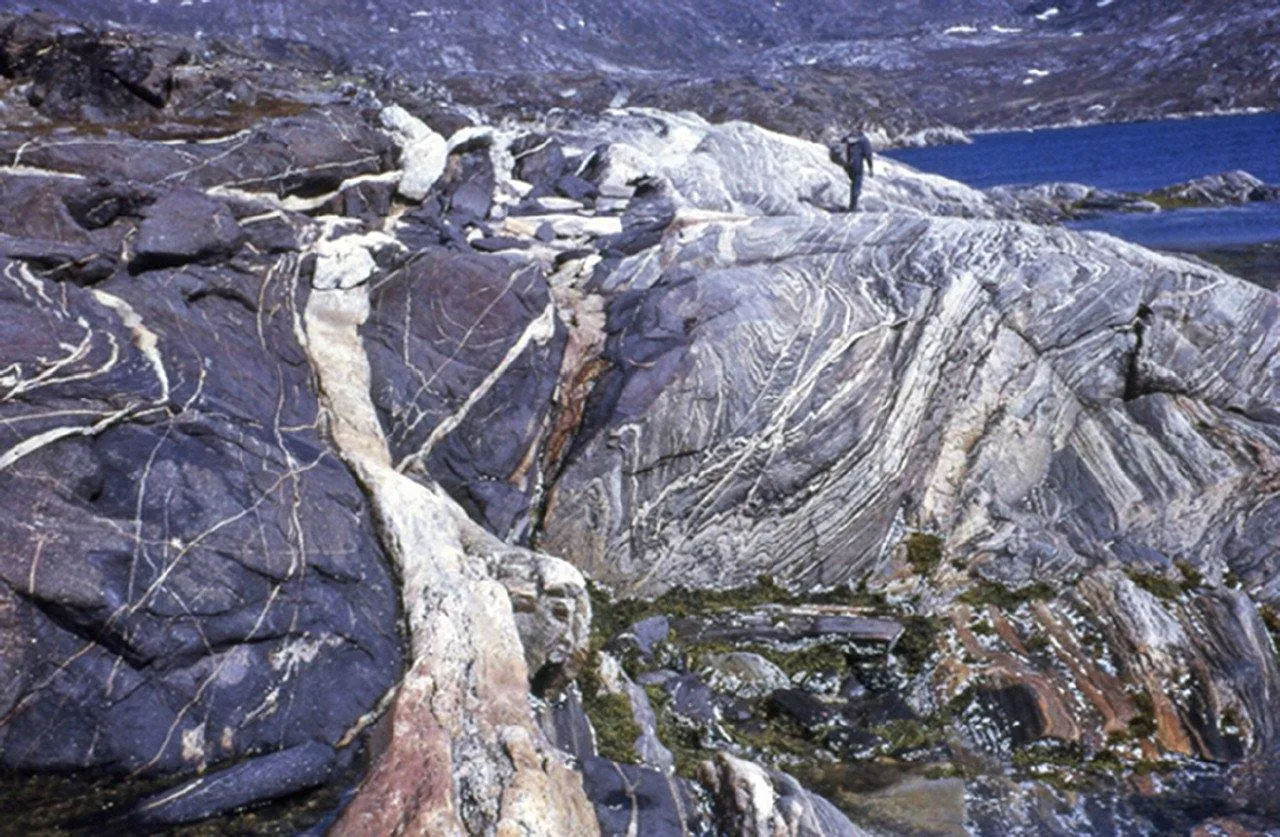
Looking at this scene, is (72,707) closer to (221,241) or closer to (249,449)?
(249,449)

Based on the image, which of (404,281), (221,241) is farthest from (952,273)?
(221,241)

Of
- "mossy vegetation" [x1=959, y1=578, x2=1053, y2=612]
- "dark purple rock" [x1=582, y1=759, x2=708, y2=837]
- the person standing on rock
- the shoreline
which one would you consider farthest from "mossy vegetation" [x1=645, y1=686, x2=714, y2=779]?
the shoreline

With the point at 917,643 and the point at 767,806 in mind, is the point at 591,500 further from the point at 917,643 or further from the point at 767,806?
the point at 767,806

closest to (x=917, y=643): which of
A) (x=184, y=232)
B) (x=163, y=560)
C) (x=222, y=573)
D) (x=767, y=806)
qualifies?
(x=767, y=806)

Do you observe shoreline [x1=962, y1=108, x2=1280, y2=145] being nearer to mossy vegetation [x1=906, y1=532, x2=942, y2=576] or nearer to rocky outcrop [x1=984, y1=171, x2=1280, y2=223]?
rocky outcrop [x1=984, y1=171, x2=1280, y2=223]

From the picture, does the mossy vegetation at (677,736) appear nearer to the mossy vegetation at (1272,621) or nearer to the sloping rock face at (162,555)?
the sloping rock face at (162,555)
